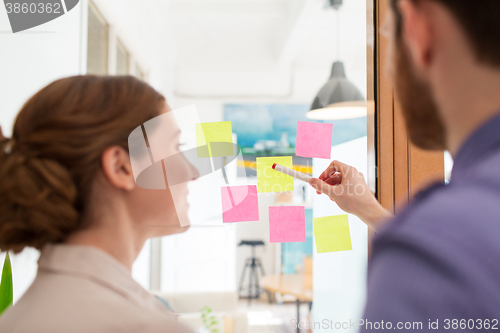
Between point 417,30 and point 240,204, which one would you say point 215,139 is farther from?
point 417,30

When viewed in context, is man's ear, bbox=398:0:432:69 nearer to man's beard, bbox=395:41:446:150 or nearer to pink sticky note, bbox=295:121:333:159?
man's beard, bbox=395:41:446:150

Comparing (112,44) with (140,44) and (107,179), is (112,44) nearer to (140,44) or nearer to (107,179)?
(140,44)

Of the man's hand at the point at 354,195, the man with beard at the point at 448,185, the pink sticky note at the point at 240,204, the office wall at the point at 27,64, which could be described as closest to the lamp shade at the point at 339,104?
the man's hand at the point at 354,195

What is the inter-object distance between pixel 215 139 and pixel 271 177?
154 mm

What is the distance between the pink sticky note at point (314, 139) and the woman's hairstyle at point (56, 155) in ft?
1.33

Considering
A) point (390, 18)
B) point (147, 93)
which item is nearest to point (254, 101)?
point (147, 93)

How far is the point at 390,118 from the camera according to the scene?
2.67 feet

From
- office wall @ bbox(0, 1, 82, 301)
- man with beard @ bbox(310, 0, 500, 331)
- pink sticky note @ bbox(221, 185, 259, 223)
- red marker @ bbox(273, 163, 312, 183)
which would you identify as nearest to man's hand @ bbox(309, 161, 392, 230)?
red marker @ bbox(273, 163, 312, 183)

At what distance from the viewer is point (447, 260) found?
238mm

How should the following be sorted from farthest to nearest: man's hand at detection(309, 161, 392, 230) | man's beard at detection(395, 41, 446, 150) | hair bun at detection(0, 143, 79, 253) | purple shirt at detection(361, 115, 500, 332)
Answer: man's hand at detection(309, 161, 392, 230)
hair bun at detection(0, 143, 79, 253)
man's beard at detection(395, 41, 446, 150)
purple shirt at detection(361, 115, 500, 332)

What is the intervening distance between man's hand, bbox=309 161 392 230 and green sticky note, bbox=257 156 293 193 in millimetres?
81

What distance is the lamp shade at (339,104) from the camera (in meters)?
0.92

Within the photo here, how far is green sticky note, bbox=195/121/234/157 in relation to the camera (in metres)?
0.71

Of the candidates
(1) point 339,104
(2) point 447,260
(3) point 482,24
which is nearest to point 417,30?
(3) point 482,24
